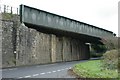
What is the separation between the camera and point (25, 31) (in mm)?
37906

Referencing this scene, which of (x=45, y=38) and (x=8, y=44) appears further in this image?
(x=45, y=38)

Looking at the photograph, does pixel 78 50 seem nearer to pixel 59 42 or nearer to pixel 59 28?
pixel 59 42

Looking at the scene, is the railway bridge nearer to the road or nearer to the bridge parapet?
the bridge parapet

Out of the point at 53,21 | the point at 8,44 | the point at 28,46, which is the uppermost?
the point at 53,21

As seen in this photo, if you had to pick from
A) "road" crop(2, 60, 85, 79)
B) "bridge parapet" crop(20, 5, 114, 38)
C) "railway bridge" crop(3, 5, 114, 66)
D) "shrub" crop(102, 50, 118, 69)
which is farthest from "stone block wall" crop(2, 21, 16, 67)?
"shrub" crop(102, 50, 118, 69)

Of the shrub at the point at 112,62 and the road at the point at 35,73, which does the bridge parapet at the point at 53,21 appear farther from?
the shrub at the point at 112,62

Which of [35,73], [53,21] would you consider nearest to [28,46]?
[53,21]

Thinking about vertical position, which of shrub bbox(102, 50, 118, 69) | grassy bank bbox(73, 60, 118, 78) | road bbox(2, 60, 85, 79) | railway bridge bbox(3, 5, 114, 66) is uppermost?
railway bridge bbox(3, 5, 114, 66)

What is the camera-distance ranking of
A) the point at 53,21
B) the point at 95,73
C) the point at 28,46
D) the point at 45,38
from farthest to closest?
the point at 53,21 → the point at 45,38 → the point at 28,46 → the point at 95,73

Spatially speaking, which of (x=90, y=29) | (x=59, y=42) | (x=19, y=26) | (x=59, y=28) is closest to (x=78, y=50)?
(x=90, y=29)

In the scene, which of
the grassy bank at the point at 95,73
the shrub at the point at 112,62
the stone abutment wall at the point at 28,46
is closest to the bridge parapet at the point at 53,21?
the stone abutment wall at the point at 28,46

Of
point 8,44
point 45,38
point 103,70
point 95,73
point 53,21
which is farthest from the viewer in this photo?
point 53,21

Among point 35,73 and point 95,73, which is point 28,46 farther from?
point 95,73

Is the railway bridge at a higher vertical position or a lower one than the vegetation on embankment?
higher
